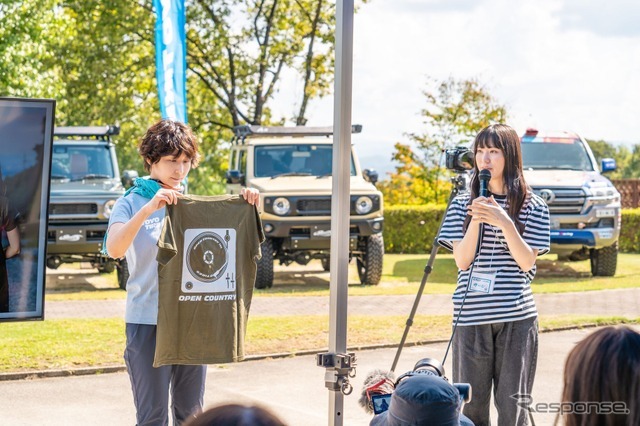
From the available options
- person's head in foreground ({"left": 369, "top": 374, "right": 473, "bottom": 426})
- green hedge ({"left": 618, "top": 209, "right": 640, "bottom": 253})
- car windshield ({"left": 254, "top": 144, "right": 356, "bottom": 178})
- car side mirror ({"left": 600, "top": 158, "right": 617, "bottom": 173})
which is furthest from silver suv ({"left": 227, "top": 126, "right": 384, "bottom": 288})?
person's head in foreground ({"left": 369, "top": 374, "right": 473, "bottom": 426})

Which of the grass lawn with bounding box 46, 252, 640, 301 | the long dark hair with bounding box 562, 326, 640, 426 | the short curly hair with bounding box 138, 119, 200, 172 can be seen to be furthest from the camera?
the grass lawn with bounding box 46, 252, 640, 301

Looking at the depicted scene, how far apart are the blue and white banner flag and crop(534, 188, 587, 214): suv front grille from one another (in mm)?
6240

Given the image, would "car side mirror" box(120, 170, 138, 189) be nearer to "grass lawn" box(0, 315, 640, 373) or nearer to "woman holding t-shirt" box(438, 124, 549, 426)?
"grass lawn" box(0, 315, 640, 373)

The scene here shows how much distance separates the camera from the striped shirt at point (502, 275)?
497 centimetres

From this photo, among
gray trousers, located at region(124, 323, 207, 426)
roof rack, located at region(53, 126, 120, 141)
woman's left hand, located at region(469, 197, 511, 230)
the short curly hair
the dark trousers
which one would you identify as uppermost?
roof rack, located at region(53, 126, 120, 141)

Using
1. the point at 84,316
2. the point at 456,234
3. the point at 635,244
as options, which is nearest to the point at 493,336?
the point at 456,234

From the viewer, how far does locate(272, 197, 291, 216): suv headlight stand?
15969 millimetres

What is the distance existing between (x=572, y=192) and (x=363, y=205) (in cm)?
369

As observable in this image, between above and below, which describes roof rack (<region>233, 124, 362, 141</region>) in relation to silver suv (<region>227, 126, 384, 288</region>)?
above

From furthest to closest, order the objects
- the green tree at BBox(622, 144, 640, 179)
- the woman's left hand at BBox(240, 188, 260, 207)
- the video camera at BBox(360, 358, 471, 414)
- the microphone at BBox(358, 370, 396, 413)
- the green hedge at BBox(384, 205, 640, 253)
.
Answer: the green tree at BBox(622, 144, 640, 179) → the green hedge at BBox(384, 205, 640, 253) → the woman's left hand at BBox(240, 188, 260, 207) → the microphone at BBox(358, 370, 396, 413) → the video camera at BBox(360, 358, 471, 414)

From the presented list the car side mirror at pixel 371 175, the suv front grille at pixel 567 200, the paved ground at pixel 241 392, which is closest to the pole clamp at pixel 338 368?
the paved ground at pixel 241 392

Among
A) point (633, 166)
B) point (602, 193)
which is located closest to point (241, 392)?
point (602, 193)

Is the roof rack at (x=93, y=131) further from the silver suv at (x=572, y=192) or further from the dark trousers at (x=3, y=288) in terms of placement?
the dark trousers at (x=3, y=288)

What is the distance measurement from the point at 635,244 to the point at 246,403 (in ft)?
84.4
